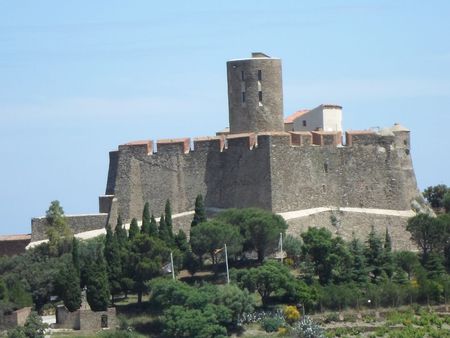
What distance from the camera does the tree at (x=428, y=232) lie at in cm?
5819

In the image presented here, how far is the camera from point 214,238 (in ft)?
184

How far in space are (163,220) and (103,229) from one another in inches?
173

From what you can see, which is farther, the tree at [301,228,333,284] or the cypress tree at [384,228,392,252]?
the cypress tree at [384,228,392,252]

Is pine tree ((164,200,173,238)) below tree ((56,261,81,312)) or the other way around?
the other way around

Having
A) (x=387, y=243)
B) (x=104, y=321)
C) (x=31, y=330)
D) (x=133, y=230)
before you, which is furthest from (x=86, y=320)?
(x=387, y=243)

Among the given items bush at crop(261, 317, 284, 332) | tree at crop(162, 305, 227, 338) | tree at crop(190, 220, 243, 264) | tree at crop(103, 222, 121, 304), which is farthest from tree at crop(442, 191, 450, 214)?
tree at crop(162, 305, 227, 338)

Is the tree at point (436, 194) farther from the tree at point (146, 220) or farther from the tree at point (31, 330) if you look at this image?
the tree at point (31, 330)

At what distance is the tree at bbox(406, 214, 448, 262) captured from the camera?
58188 mm

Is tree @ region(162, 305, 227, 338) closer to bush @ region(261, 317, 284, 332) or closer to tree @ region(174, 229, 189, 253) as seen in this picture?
bush @ region(261, 317, 284, 332)

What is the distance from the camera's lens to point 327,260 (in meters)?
55.7

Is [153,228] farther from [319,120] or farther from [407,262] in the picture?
[319,120]

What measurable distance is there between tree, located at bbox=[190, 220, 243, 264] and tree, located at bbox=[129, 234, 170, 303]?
118 centimetres

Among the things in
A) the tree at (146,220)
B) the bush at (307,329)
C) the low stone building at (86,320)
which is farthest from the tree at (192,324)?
the tree at (146,220)

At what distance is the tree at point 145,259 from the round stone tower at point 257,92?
746cm
